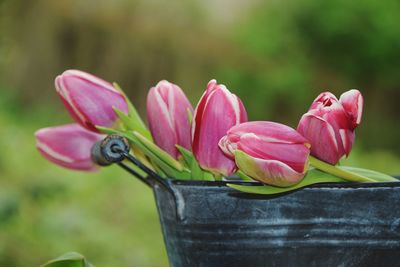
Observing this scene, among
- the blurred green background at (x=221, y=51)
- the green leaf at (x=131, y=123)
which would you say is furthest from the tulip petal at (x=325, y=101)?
the blurred green background at (x=221, y=51)

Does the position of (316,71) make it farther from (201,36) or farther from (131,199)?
(131,199)

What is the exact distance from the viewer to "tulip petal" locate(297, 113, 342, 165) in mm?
398

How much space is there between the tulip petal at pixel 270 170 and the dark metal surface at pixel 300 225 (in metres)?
0.01

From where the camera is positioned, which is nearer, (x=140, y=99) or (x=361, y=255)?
(x=361, y=255)

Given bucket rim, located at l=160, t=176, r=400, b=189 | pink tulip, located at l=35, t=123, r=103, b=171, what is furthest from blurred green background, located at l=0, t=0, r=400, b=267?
bucket rim, located at l=160, t=176, r=400, b=189

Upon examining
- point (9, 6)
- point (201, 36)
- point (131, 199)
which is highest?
point (9, 6)

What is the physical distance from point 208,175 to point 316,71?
415 cm

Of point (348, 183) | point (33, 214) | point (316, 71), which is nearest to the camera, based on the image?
point (348, 183)

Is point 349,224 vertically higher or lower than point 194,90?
higher

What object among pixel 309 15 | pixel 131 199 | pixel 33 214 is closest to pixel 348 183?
pixel 33 214

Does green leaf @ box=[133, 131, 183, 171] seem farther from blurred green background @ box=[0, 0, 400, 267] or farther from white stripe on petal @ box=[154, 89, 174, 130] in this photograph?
blurred green background @ box=[0, 0, 400, 267]

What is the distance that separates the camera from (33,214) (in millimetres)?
1789

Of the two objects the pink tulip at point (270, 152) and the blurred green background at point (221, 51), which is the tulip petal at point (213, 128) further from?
the blurred green background at point (221, 51)

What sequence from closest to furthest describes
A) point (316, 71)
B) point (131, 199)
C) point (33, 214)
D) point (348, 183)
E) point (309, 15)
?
point (348, 183)
point (33, 214)
point (131, 199)
point (309, 15)
point (316, 71)
